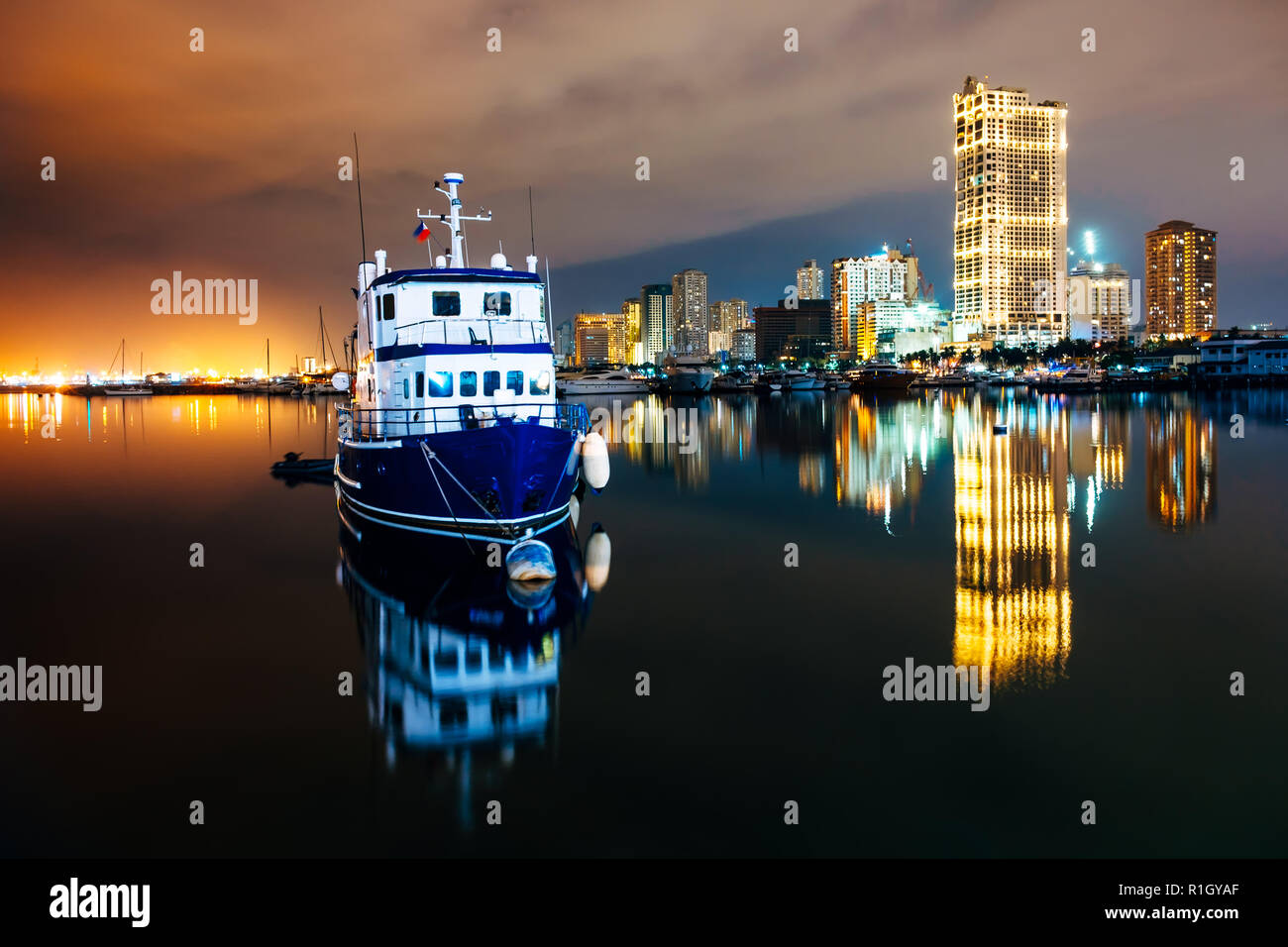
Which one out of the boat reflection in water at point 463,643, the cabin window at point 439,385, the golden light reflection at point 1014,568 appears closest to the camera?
the boat reflection in water at point 463,643

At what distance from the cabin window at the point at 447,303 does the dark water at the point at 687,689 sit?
21.1 ft

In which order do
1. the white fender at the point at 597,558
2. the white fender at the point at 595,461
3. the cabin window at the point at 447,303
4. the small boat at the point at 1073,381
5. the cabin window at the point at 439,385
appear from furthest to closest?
the small boat at the point at 1073,381 < the white fender at the point at 595,461 < the cabin window at the point at 447,303 < the cabin window at the point at 439,385 < the white fender at the point at 597,558

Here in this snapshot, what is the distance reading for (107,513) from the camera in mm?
28422

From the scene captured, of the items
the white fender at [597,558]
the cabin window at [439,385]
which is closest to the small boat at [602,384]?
the white fender at [597,558]

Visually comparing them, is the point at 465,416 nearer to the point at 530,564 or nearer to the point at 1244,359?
the point at 530,564

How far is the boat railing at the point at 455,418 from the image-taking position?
19808 mm

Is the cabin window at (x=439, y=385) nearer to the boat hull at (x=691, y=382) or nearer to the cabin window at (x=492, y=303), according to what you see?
the cabin window at (x=492, y=303)

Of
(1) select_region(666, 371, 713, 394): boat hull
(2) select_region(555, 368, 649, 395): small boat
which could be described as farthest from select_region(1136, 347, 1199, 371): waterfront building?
(2) select_region(555, 368, 649, 395): small boat

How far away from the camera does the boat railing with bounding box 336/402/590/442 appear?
1981cm

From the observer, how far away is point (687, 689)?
11.6 meters

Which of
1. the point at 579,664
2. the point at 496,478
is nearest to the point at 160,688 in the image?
the point at 579,664

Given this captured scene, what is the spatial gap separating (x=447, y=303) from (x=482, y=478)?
588 centimetres

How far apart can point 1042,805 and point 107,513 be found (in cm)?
2970
